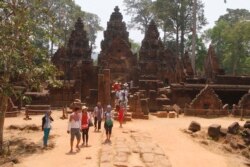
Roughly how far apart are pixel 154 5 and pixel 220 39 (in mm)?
10141

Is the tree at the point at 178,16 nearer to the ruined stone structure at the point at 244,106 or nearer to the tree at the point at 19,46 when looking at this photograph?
the ruined stone structure at the point at 244,106

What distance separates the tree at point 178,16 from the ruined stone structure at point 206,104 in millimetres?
27495

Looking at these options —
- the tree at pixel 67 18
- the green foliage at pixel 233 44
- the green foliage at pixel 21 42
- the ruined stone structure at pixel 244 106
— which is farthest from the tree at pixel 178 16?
the green foliage at pixel 21 42

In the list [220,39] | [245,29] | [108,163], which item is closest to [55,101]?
[108,163]

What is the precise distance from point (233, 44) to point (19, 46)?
3867 centimetres

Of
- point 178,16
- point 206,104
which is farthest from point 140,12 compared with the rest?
point 206,104

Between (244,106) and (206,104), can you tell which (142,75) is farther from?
(244,106)

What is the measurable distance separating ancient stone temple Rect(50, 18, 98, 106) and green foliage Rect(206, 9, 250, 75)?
62.5 ft

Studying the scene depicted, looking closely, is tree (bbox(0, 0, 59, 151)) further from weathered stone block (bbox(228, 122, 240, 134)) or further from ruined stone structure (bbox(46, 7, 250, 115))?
weathered stone block (bbox(228, 122, 240, 134))

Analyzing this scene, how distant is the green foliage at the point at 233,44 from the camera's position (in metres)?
48.0

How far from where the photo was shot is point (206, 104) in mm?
26891

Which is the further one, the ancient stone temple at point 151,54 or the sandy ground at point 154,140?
the ancient stone temple at point 151,54

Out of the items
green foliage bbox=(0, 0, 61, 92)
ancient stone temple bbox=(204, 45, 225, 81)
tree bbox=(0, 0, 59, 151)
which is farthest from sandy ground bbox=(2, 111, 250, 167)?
ancient stone temple bbox=(204, 45, 225, 81)

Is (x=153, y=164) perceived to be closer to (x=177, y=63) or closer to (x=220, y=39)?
(x=177, y=63)
